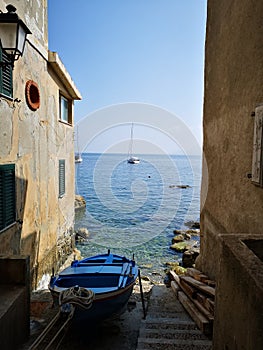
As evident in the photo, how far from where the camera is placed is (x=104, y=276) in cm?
651

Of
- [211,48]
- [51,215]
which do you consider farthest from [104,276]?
[211,48]

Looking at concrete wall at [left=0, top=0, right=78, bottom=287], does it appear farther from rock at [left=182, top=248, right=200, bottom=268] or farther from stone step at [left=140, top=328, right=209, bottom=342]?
rock at [left=182, top=248, right=200, bottom=268]

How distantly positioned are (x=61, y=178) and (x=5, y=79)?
5610 millimetres

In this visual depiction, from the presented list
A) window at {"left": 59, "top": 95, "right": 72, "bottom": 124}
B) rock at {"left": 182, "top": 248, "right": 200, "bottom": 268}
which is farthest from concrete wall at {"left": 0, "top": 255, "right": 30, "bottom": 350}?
rock at {"left": 182, "top": 248, "right": 200, "bottom": 268}

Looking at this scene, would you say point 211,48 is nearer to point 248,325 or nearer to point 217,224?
point 217,224

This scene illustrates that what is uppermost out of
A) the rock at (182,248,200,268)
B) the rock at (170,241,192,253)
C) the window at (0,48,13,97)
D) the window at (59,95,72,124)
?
the window at (59,95,72,124)

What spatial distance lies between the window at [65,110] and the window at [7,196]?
5.54m

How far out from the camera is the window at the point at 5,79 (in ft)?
18.7

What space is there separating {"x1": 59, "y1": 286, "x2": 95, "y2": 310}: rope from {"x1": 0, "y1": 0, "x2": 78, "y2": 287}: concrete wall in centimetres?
173

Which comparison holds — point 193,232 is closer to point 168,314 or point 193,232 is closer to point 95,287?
point 168,314

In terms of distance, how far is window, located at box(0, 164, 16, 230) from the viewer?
19.1ft

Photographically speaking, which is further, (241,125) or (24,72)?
(24,72)

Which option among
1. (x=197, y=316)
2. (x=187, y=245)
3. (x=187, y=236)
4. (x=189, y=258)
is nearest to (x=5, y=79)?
(x=197, y=316)

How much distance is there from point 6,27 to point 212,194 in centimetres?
541
